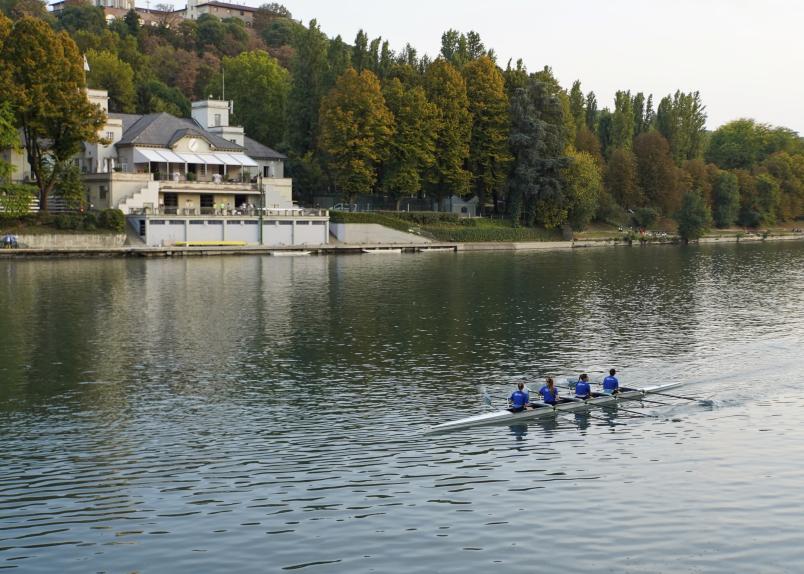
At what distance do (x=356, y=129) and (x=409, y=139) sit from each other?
842 centimetres

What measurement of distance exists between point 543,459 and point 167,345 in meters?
27.2

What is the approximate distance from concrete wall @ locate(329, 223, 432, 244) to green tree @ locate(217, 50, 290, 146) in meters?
32.7

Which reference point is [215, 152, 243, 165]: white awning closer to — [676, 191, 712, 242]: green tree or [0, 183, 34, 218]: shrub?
[0, 183, 34, 218]: shrub

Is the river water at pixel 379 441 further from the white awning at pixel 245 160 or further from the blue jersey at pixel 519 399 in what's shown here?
the white awning at pixel 245 160

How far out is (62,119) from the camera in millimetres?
100688

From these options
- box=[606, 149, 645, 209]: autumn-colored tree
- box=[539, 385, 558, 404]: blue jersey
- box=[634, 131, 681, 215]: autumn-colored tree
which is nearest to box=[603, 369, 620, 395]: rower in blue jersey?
box=[539, 385, 558, 404]: blue jersey

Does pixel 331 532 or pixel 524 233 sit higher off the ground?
pixel 524 233

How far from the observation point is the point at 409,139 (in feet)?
425

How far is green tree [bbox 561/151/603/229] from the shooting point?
456ft

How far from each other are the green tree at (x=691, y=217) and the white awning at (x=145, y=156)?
297 feet

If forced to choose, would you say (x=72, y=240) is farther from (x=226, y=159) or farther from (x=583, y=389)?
(x=583, y=389)

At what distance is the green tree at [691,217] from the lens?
155125 mm

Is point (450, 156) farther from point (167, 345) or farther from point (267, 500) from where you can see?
point (267, 500)

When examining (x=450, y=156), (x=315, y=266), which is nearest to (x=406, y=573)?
(x=315, y=266)
